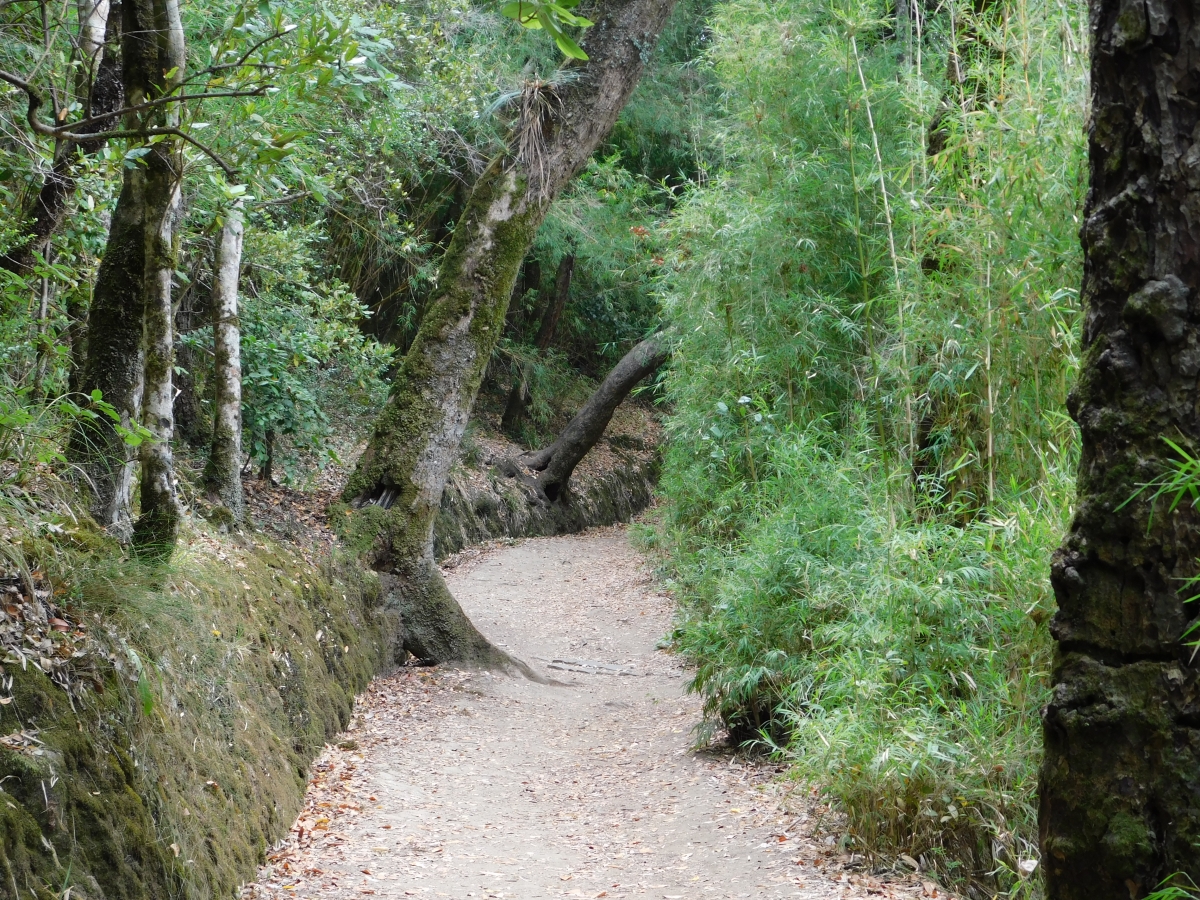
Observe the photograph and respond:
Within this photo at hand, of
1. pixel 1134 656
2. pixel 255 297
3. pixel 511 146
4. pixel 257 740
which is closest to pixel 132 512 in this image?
pixel 257 740

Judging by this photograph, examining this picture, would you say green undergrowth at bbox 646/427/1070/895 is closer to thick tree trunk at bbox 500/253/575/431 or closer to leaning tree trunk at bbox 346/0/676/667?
A: leaning tree trunk at bbox 346/0/676/667

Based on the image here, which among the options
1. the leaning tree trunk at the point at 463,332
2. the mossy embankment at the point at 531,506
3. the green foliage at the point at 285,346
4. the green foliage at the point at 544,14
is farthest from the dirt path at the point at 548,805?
the mossy embankment at the point at 531,506

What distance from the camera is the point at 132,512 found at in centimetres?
414

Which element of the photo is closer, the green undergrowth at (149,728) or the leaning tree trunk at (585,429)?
the green undergrowth at (149,728)

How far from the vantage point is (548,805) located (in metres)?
4.98

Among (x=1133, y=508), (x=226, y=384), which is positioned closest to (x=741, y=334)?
(x=226, y=384)

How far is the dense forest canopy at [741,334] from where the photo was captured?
3.29 meters

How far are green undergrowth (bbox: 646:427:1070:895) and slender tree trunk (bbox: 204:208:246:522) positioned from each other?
8.99 feet

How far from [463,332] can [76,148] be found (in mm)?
3630

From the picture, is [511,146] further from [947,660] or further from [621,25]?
[947,660]

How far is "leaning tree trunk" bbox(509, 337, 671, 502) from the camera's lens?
14523 mm

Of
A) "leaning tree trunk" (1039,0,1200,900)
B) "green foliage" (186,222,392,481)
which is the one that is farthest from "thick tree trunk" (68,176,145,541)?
"leaning tree trunk" (1039,0,1200,900)

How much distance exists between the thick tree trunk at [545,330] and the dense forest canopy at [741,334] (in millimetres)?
5830

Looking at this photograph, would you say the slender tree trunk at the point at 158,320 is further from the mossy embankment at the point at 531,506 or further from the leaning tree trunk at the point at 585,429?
the leaning tree trunk at the point at 585,429
